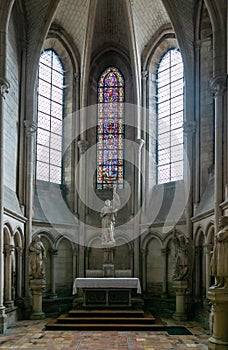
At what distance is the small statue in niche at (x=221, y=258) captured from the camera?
1232 cm

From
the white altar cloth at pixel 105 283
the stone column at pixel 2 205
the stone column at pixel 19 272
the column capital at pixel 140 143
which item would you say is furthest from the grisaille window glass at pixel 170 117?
the stone column at pixel 2 205

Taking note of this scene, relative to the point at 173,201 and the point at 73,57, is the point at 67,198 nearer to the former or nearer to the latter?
the point at 173,201

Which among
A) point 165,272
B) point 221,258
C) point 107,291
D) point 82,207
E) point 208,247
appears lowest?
point 107,291

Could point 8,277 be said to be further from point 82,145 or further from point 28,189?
point 82,145

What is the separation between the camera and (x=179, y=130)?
22.5m

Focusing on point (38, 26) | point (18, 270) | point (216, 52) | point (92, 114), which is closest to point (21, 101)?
point (38, 26)

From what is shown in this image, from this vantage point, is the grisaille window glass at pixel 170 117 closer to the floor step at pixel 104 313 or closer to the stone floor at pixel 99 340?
the floor step at pixel 104 313

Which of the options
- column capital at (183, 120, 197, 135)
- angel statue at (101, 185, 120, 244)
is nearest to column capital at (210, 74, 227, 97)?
column capital at (183, 120, 197, 135)

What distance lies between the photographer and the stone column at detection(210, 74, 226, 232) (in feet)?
51.7

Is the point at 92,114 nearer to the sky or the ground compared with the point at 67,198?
nearer to the sky

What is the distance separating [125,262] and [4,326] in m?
7.55

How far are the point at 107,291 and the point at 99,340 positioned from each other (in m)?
4.25

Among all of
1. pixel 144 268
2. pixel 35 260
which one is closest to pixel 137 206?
pixel 144 268

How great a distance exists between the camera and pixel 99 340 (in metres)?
14.5
